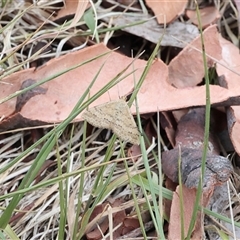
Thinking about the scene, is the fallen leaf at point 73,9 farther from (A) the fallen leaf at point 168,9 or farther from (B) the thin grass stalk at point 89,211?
(B) the thin grass stalk at point 89,211

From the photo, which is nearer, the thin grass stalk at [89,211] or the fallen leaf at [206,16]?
the thin grass stalk at [89,211]

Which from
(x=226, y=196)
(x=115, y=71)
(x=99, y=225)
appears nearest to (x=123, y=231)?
(x=99, y=225)

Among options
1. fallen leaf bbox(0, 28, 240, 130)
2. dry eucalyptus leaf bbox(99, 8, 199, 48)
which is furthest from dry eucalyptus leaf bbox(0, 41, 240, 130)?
dry eucalyptus leaf bbox(99, 8, 199, 48)

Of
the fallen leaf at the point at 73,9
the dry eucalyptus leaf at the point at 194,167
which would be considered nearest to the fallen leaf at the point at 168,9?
the fallen leaf at the point at 73,9

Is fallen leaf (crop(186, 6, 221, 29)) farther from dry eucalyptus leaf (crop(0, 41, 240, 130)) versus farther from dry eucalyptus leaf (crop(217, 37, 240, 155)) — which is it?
dry eucalyptus leaf (crop(0, 41, 240, 130))

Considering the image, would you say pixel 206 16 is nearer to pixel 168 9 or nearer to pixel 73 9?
pixel 168 9
